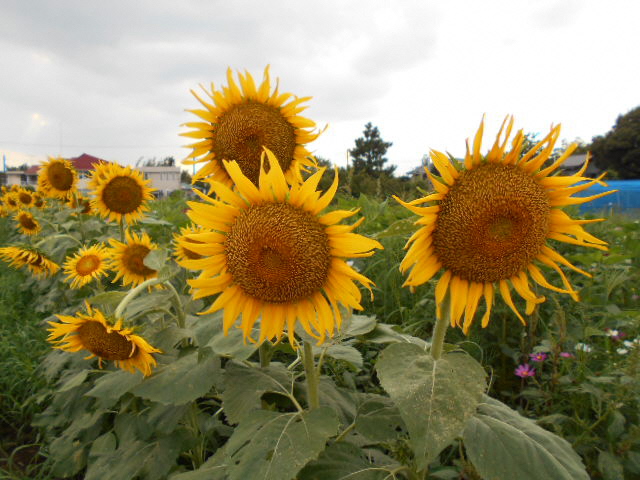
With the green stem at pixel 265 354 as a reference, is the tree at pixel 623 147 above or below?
above

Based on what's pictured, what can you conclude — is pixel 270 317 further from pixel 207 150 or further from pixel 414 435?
pixel 207 150

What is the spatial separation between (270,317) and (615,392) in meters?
1.67

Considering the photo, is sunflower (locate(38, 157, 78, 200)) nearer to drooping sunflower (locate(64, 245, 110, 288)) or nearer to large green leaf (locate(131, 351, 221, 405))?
drooping sunflower (locate(64, 245, 110, 288))

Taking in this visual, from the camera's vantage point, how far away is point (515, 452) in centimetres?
129

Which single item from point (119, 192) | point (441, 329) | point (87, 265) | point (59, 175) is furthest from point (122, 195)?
point (441, 329)

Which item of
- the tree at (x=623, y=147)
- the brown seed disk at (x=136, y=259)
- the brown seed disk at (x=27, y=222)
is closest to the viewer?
the brown seed disk at (x=136, y=259)

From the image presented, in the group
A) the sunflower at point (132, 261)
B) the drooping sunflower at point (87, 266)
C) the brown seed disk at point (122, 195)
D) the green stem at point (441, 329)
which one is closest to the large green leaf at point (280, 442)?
the green stem at point (441, 329)

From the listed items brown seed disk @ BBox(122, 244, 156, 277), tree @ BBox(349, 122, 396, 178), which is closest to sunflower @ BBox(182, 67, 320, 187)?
brown seed disk @ BBox(122, 244, 156, 277)

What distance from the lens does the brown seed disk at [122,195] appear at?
367 cm

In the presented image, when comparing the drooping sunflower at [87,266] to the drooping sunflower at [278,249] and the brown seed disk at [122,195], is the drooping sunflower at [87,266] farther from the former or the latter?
the drooping sunflower at [278,249]

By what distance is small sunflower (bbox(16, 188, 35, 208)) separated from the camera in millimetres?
7133

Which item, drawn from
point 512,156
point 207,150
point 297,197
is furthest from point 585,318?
point 207,150

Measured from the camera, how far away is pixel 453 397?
1191 mm

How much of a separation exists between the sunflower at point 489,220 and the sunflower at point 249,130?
600mm
